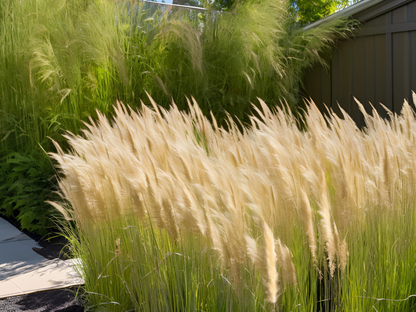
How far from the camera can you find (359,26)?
259 inches

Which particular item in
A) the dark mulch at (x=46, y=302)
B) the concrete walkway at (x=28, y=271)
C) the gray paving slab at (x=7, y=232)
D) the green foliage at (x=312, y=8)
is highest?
the green foliage at (x=312, y=8)

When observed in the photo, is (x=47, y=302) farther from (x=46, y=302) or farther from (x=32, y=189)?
(x=32, y=189)

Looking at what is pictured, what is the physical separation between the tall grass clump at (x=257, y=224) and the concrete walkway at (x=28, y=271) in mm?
714

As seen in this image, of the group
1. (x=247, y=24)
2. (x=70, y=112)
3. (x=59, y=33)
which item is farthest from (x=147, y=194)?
(x=247, y=24)

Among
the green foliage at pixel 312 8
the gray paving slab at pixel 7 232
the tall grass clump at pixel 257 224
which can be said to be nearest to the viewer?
the tall grass clump at pixel 257 224

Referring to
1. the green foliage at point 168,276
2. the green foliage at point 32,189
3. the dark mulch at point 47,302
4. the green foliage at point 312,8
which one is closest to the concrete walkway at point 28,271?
the dark mulch at point 47,302

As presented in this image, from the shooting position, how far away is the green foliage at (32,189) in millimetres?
3680

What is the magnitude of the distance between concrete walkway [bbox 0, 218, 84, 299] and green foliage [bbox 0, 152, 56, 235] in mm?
205

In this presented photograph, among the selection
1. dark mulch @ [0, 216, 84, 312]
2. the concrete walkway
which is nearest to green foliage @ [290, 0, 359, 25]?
the concrete walkway

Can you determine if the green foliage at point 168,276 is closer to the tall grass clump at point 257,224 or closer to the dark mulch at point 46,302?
the tall grass clump at point 257,224

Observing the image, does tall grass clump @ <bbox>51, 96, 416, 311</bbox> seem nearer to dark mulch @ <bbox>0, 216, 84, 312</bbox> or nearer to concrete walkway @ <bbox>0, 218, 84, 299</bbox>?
dark mulch @ <bbox>0, 216, 84, 312</bbox>

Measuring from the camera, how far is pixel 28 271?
2.82 metres

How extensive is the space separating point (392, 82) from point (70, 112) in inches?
178

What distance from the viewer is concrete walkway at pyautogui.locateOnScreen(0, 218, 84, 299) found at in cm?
253
